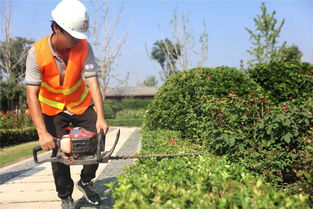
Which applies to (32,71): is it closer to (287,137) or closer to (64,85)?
(64,85)

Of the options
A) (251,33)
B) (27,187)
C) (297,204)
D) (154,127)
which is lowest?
(27,187)

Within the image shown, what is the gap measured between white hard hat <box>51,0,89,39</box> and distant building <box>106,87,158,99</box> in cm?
4328

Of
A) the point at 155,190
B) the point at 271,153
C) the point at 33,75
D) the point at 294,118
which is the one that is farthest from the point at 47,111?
the point at 294,118

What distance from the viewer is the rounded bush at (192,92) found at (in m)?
5.29

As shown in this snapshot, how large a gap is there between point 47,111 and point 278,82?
24.6ft

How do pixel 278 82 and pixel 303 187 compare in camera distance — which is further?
pixel 278 82

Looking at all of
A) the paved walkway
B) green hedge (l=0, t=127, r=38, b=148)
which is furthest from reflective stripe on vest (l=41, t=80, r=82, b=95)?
green hedge (l=0, t=127, r=38, b=148)

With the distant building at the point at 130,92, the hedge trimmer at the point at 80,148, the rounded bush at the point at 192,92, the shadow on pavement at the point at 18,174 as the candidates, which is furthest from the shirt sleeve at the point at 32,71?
the distant building at the point at 130,92

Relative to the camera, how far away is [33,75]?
2824 mm

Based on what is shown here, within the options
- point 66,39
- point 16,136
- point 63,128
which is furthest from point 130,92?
point 66,39

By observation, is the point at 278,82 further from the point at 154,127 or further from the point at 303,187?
the point at 303,187

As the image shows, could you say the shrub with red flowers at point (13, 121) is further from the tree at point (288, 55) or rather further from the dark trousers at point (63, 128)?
the tree at point (288, 55)

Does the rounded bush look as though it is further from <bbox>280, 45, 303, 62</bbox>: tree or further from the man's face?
<bbox>280, 45, 303, 62</bbox>: tree

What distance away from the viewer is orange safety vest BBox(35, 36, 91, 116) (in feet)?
9.57
